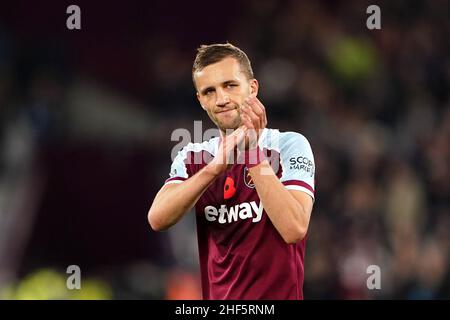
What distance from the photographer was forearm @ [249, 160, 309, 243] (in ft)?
11.5

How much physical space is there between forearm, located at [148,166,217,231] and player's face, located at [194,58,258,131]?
0.31m

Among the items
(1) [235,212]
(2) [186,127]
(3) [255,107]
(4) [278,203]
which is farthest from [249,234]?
(2) [186,127]

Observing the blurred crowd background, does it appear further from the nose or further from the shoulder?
the nose

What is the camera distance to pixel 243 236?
3.75m

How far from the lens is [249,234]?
3.74 m

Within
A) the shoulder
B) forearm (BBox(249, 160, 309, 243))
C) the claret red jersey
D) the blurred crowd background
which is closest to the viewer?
forearm (BBox(249, 160, 309, 243))

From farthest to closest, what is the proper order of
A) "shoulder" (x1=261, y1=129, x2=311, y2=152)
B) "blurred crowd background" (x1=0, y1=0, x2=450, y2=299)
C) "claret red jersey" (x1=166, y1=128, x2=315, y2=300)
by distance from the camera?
"blurred crowd background" (x1=0, y1=0, x2=450, y2=299) < "shoulder" (x1=261, y1=129, x2=311, y2=152) < "claret red jersey" (x1=166, y1=128, x2=315, y2=300)

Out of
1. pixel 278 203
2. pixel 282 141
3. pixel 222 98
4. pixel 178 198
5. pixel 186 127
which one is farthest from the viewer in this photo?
pixel 186 127

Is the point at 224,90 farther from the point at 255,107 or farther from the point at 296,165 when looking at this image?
the point at 296,165

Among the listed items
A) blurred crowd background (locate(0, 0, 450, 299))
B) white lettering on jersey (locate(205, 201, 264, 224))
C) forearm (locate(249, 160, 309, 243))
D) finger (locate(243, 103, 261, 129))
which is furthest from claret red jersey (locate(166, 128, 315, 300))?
blurred crowd background (locate(0, 0, 450, 299))

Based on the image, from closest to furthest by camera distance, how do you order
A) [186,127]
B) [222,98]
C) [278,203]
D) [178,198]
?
1. [278,203]
2. [178,198]
3. [222,98]
4. [186,127]

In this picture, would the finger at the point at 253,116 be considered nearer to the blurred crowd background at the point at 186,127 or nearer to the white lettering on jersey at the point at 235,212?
the white lettering on jersey at the point at 235,212

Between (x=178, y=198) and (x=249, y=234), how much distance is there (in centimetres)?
35

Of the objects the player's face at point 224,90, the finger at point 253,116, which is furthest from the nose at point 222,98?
the finger at point 253,116
